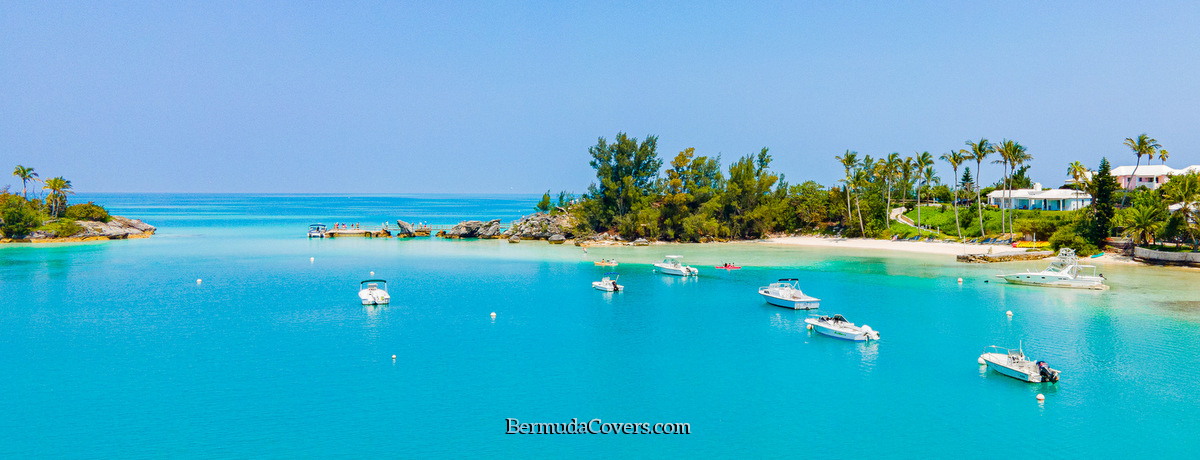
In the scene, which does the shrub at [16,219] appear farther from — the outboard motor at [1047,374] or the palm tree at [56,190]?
the outboard motor at [1047,374]

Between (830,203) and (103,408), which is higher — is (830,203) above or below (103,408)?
above

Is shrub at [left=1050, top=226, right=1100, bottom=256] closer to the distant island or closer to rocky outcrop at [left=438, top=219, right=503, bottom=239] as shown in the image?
rocky outcrop at [left=438, top=219, right=503, bottom=239]

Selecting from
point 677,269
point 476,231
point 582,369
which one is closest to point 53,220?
point 476,231

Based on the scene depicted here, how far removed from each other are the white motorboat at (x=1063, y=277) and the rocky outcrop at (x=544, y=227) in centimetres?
7212

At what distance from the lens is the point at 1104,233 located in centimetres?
8025

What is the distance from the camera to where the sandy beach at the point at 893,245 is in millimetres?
88812

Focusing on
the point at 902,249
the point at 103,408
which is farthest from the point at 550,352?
the point at 902,249

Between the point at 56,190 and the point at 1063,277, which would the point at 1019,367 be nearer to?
the point at 1063,277

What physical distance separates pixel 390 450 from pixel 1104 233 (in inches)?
3337

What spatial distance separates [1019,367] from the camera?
3475 cm

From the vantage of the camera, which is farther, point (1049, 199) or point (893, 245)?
point (1049, 199)

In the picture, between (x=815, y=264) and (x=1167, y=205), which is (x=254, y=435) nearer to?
(x=815, y=264)

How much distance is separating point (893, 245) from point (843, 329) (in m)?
62.9

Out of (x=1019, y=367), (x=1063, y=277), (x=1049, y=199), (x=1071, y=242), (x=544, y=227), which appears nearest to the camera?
(x=1019, y=367)
